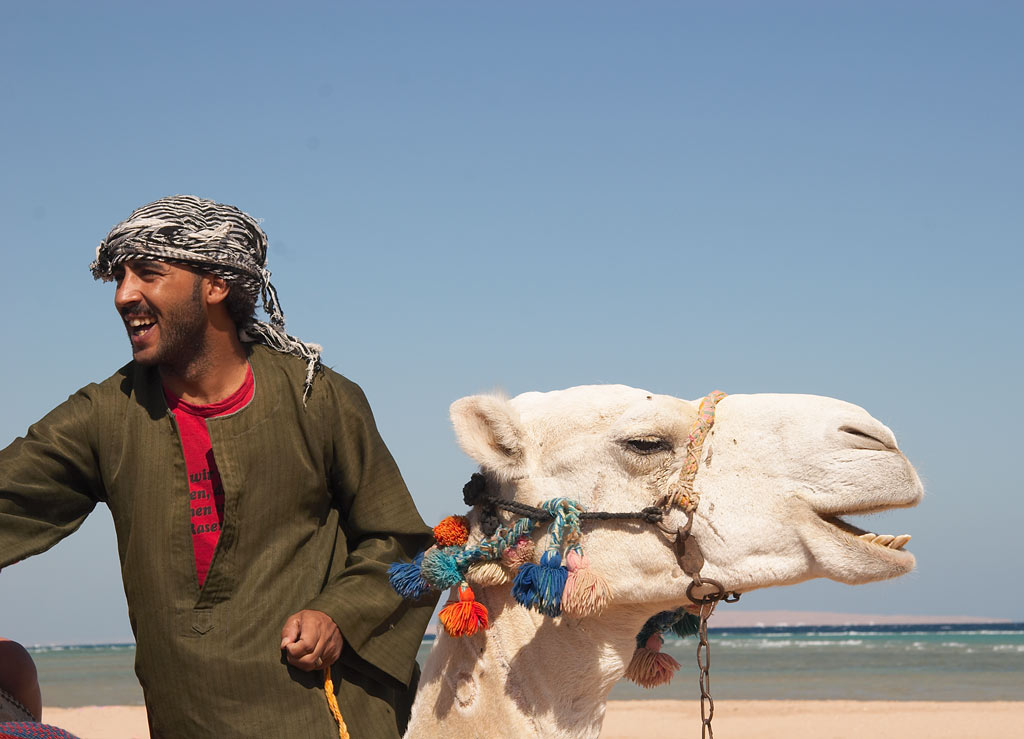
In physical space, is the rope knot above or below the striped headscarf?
below

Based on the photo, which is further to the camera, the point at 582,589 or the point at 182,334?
the point at 182,334

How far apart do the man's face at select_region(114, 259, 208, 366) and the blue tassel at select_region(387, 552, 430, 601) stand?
2.89ft

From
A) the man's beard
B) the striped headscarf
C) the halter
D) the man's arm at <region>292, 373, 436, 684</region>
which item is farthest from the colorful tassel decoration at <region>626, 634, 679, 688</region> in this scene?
the man's beard

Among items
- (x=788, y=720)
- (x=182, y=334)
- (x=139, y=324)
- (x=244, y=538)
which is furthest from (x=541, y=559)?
(x=788, y=720)

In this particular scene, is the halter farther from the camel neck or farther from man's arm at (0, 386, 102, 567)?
man's arm at (0, 386, 102, 567)

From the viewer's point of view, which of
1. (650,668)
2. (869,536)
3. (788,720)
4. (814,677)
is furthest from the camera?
(814,677)

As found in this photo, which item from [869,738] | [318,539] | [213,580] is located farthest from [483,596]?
[869,738]

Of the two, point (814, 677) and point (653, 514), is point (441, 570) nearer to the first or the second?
point (653, 514)

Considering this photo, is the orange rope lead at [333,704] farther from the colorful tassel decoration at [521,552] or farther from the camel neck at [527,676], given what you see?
the colorful tassel decoration at [521,552]

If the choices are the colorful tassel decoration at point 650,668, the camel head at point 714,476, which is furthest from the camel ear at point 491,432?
the colorful tassel decoration at point 650,668

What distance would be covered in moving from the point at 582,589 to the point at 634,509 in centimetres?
29

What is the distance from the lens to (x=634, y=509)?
10.7 feet

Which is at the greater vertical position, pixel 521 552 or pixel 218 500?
pixel 218 500

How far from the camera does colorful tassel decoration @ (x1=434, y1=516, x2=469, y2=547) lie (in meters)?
3.40
